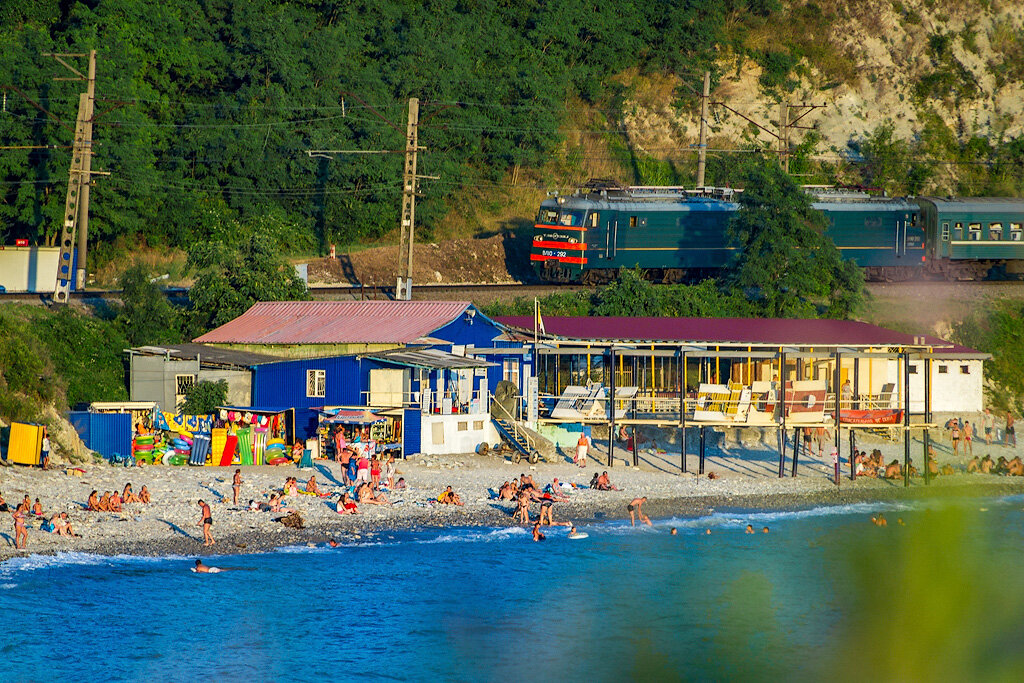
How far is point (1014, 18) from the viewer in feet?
273

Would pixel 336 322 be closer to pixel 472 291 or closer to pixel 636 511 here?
pixel 472 291

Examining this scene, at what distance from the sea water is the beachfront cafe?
5.18 metres

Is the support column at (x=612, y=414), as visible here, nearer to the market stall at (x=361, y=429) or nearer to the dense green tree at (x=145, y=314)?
the market stall at (x=361, y=429)

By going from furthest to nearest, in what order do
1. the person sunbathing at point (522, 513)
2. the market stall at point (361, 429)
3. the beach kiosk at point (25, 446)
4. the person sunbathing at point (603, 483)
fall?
the market stall at point (361, 429), the person sunbathing at point (603, 483), the beach kiosk at point (25, 446), the person sunbathing at point (522, 513)

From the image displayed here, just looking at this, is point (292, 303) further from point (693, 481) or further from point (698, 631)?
point (698, 631)

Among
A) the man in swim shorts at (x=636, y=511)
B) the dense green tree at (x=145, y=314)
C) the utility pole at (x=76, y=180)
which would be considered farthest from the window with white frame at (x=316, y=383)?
the utility pole at (x=76, y=180)

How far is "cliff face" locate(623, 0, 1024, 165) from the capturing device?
247 feet

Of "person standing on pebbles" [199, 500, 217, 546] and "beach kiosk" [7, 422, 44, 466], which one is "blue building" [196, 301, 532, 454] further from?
"person standing on pebbles" [199, 500, 217, 546]

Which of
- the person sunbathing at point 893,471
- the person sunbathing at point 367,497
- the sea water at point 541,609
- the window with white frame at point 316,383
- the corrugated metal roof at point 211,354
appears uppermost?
the corrugated metal roof at point 211,354

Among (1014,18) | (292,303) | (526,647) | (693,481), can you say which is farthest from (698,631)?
(1014,18)

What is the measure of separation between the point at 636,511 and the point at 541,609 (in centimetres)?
656

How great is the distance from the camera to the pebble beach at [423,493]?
1206 inches

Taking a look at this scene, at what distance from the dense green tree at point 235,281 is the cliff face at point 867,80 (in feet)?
104

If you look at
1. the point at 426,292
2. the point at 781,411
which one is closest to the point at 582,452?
the point at 781,411
